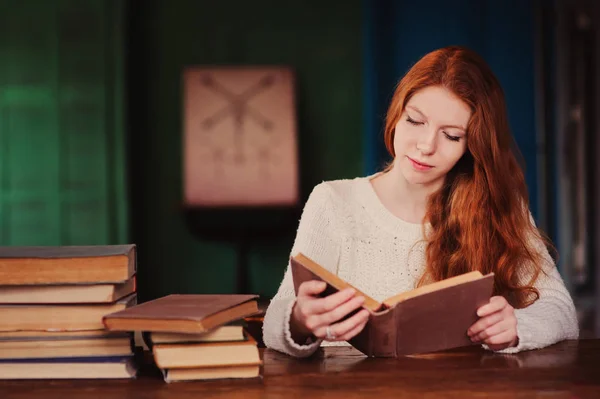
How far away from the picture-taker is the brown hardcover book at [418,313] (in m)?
1.33

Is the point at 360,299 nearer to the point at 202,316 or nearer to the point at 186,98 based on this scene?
the point at 202,316

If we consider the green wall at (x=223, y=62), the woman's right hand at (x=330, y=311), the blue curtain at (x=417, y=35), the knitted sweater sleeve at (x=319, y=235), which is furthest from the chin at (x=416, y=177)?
the green wall at (x=223, y=62)

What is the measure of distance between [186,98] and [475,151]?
340 centimetres

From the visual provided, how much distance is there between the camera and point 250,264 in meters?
5.52

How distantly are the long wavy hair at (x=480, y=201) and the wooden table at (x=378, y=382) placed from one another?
0.38 meters

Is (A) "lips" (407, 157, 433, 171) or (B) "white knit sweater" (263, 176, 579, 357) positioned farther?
(B) "white knit sweater" (263, 176, 579, 357)

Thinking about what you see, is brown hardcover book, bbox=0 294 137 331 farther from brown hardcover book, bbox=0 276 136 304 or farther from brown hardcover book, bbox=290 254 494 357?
brown hardcover book, bbox=290 254 494 357

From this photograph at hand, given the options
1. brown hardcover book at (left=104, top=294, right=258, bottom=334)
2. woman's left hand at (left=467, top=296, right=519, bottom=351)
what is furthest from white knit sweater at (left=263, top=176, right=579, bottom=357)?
brown hardcover book at (left=104, top=294, right=258, bottom=334)

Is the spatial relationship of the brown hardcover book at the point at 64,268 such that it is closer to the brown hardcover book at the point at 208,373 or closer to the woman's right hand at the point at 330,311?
the brown hardcover book at the point at 208,373

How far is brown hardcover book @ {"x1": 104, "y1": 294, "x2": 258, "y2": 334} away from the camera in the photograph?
1.20 metres

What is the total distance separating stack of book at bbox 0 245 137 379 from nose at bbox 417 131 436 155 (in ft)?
2.52

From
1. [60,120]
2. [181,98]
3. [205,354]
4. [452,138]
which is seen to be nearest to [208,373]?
[205,354]

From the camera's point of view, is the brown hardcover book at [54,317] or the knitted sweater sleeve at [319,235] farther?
the knitted sweater sleeve at [319,235]

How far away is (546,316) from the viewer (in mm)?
1665
